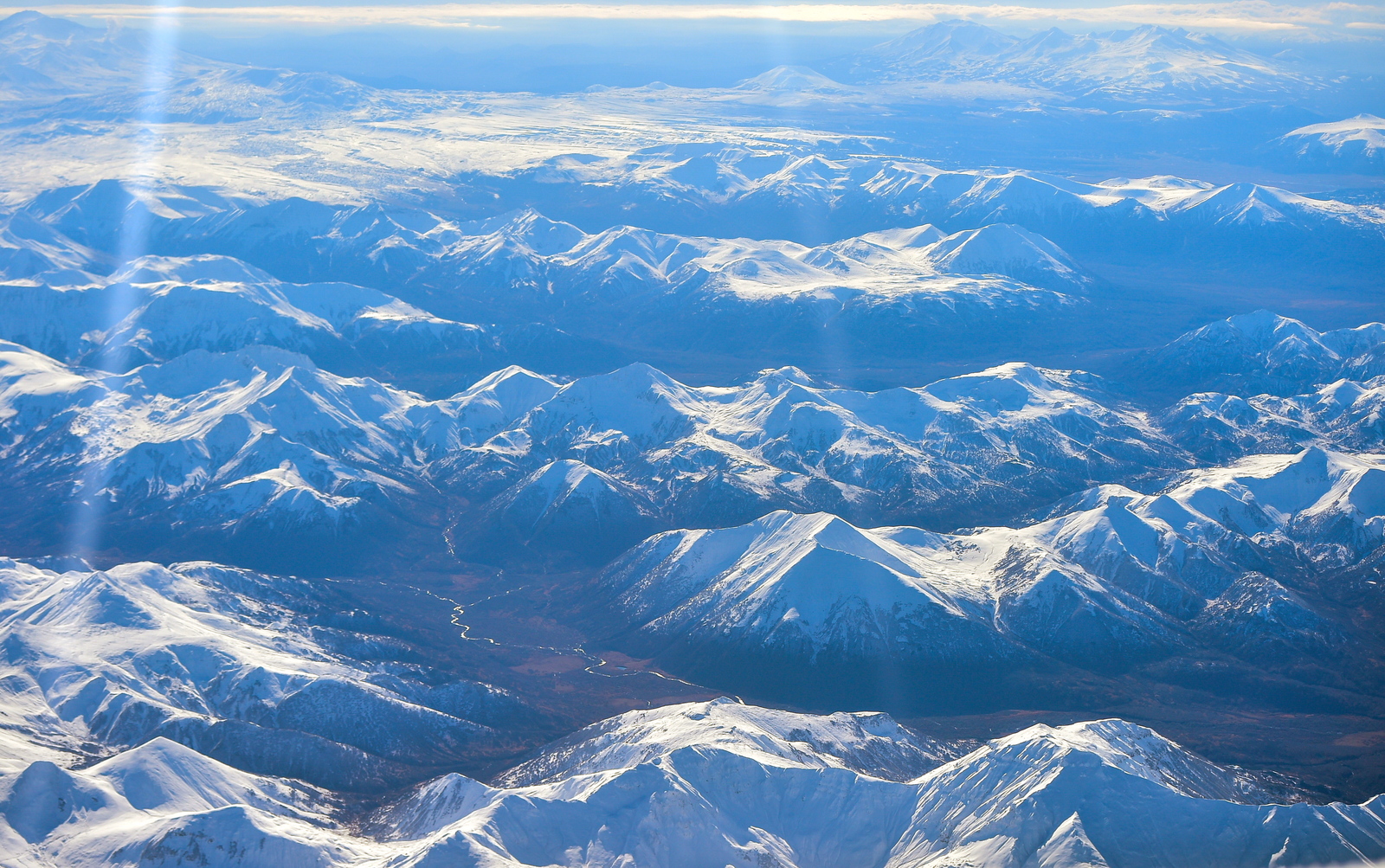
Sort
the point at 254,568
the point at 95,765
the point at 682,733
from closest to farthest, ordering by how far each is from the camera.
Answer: the point at 95,765, the point at 682,733, the point at 254,568

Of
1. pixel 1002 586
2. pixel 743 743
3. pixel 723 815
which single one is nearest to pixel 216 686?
pixel 743 743

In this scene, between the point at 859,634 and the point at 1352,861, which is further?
the point at 859,634

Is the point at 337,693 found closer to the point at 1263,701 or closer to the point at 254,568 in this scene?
the point at 254,568

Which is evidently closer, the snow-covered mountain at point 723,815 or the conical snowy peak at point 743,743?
the snow-covered mountain at point 723,815

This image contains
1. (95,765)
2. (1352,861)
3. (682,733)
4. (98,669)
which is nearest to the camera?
(1352,861)

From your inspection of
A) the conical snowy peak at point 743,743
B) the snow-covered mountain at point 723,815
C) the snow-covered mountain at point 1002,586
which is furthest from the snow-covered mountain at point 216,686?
the snow-covered mountain at point 1002,586

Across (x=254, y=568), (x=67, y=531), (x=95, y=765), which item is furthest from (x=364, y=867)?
(x=67, y=531)

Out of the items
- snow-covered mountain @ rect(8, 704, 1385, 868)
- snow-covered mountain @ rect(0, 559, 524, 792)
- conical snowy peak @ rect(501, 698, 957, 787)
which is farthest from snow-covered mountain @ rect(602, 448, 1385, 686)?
snow-covered mountain @ rect(8, 704, 1385, 868)

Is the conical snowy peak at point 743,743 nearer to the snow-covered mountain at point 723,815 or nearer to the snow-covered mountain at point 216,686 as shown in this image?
the snow-covered mountain at point 723,815
